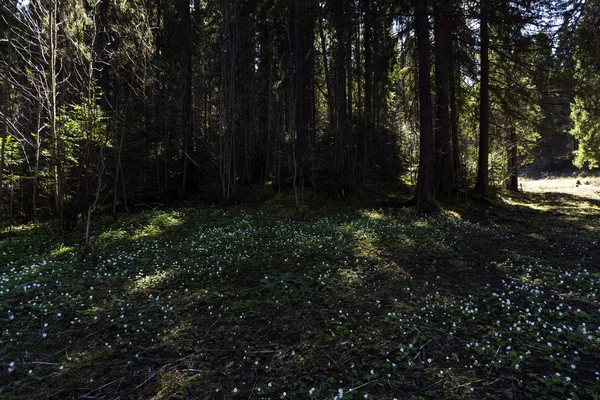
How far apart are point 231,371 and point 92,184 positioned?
Result: 9.44m

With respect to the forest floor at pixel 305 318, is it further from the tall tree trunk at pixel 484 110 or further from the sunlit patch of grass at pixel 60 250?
the tall tree trunk at pixel 484 110

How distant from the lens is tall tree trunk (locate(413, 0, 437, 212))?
11.2m

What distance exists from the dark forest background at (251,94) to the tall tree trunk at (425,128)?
0.05m

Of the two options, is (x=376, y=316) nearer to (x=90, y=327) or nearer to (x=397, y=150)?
(x=90, y=327)

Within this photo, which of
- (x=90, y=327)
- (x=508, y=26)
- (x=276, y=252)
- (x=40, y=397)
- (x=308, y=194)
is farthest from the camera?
(x=308, y=194)

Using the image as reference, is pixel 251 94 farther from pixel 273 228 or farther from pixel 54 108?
pixel 54 108

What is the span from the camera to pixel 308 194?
48.0ft

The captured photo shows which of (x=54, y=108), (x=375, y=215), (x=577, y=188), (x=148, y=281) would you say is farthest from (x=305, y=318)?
(x=577, y=188)

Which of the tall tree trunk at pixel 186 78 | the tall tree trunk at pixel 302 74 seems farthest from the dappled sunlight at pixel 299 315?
the tall tree trunk at pixel 186 78

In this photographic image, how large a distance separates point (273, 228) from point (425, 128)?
6702mm

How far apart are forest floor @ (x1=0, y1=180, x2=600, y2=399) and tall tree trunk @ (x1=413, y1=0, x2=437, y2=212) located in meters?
3.66

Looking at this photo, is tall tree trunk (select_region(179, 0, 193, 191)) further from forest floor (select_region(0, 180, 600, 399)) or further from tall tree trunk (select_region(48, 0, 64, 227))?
forest floor (select_region(0, 180, 600, 399))

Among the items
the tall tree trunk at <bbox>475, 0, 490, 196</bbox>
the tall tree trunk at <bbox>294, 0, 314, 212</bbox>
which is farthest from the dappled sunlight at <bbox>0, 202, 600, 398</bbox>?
the tall tree trunk at <bbox>475, 0, 490, 196</bbox>

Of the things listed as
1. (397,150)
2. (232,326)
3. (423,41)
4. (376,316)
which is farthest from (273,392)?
(397,150)
